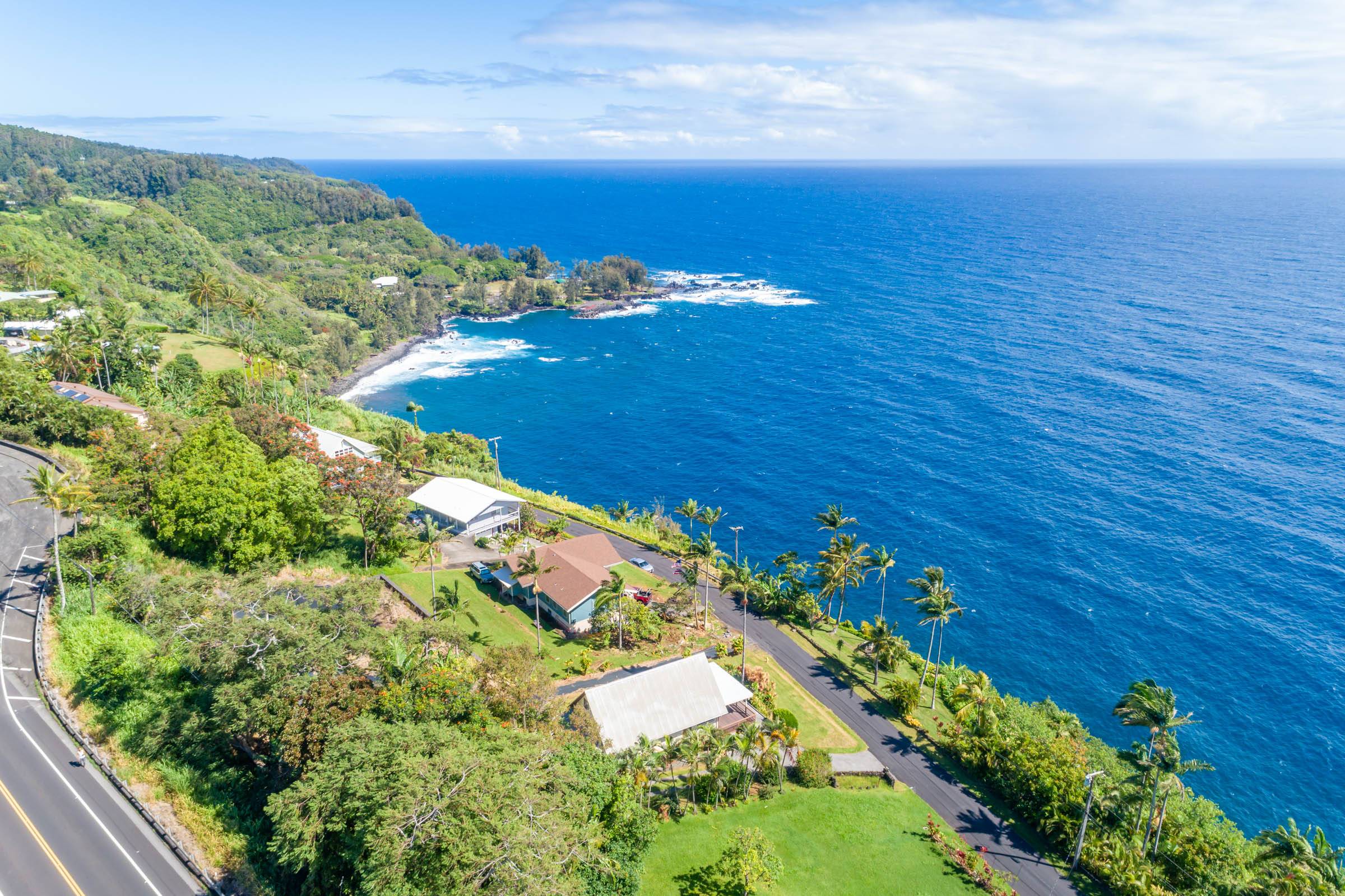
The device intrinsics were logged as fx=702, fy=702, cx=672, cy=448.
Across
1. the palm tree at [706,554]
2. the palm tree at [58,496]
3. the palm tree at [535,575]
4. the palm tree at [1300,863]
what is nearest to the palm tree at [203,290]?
the palm tree at [58,496]

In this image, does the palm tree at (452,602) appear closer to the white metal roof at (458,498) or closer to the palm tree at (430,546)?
the palm tree at (430,546)

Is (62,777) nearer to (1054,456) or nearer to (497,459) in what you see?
(497,459)

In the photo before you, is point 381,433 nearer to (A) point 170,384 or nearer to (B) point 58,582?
(A) point 170,384

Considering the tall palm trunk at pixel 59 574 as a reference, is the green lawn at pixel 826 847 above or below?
below

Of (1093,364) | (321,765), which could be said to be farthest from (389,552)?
(1093,364)

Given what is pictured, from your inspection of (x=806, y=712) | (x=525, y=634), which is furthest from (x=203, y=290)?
(x=806, y=712)

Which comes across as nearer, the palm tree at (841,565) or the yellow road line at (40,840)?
the yellow road line at (40,840)
